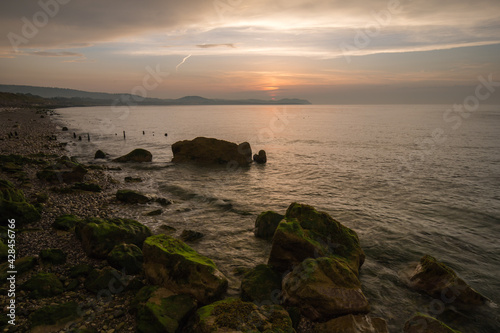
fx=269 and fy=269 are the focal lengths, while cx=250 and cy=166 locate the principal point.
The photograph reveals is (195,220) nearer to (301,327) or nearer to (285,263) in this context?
(285,263)

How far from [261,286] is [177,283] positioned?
2.95m

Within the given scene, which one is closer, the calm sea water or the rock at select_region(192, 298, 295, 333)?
the rock at select_region(192, 298, 295, 333)

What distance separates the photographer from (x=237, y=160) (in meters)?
35.1

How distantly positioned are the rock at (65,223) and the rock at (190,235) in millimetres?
5152

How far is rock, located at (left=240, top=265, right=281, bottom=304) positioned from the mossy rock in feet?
17.0

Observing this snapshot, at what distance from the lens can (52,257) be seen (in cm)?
975

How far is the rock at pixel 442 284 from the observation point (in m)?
9.86

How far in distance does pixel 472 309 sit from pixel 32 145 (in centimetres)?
5028

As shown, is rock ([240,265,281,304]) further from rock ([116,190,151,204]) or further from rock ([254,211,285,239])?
rock ([116,190,151,204])

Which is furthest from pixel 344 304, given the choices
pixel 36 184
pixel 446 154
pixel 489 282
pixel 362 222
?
pixel 446 154

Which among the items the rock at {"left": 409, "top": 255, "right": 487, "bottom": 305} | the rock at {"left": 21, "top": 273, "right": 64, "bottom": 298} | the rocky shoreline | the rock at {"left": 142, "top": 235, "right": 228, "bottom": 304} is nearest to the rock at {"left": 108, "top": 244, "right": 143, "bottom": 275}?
the rocky shoreline

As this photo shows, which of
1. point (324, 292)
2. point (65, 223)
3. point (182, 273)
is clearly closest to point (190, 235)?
point (182, 273)

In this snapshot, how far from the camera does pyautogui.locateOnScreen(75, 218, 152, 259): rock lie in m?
10.6

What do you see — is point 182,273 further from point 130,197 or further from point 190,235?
point 130,197
